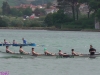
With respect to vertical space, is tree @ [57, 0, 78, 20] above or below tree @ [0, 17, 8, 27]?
above

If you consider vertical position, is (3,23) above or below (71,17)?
below

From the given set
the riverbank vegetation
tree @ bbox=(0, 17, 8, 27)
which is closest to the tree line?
the riverbank vegetation

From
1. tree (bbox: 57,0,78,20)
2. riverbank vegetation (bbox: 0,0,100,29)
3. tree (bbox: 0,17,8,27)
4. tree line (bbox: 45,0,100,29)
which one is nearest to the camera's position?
tree line (bbox: 45,0,100,29)

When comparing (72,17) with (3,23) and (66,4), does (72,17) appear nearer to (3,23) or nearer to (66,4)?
(66,4)

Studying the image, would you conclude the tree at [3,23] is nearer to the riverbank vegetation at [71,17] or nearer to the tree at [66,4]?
the riverbank vegetation at [71,17]

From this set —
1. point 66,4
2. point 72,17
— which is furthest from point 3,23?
point 72,17

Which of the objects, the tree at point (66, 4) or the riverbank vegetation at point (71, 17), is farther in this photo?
the tree at point (66, 4)

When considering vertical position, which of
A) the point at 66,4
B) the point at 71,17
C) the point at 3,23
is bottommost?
the point at 3,23

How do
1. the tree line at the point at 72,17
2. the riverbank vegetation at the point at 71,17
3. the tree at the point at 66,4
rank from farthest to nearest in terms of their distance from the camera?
the tree at the point at 66,4
the riverbank vegetation at the point at 71,17
the tree line at the point at 72,17

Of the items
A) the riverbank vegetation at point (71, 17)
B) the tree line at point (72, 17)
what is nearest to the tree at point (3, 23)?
the riverbank vegetation at point (71, 17)

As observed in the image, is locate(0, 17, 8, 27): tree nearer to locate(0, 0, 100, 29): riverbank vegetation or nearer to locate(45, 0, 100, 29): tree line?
locate(0, 0, 100, 29): riverbank vegetation
